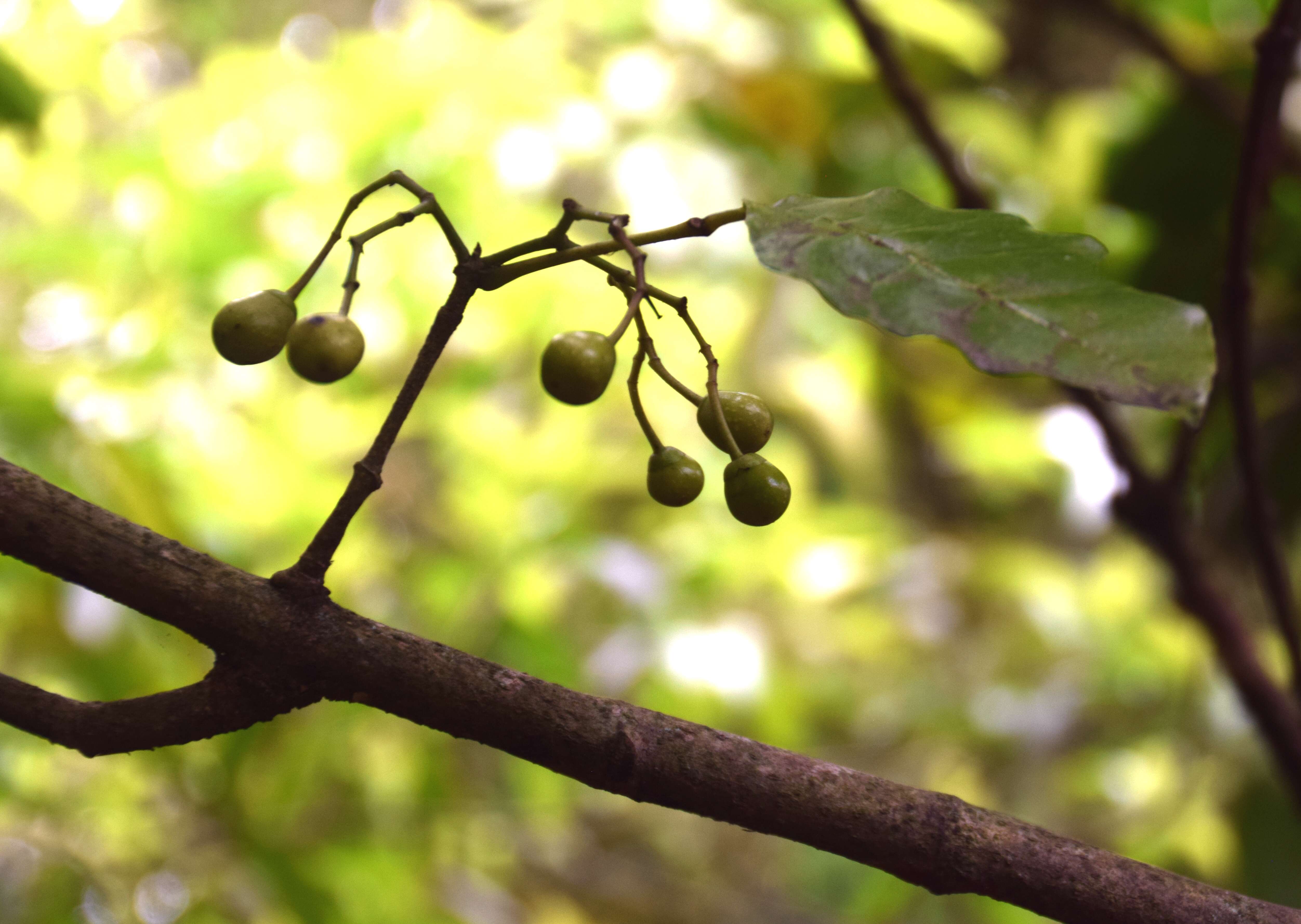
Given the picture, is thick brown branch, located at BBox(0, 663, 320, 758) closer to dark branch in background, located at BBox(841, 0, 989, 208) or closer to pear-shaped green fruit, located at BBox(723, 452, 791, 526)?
pear-shaped green fruit, located at BBox(723, 452, 791, 526)

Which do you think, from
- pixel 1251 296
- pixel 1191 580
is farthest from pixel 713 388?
pixel 1191 580

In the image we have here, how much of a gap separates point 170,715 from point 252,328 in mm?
137

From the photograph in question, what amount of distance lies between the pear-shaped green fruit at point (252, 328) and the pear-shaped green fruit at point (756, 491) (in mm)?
172

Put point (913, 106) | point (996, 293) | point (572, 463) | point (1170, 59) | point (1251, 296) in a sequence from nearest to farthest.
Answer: point (996, 293) < point (1251, 296) < point (913, 106) < point (1170, 59) < point (572, 463)

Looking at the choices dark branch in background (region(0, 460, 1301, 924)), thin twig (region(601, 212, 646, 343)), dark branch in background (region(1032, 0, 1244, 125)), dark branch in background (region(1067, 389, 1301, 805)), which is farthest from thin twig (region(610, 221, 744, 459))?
dark branch in background (region(1032, 0, 1244, 125))

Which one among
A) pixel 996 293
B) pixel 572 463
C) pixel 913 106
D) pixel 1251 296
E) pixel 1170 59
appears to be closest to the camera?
pixel 996 293

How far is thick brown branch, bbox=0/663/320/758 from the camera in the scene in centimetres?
34

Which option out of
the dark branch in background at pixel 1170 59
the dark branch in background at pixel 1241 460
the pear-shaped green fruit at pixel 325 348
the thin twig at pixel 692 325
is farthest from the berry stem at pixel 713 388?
the dark branch in background at pixel 1170 59

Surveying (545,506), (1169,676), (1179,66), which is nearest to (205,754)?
(545,506)

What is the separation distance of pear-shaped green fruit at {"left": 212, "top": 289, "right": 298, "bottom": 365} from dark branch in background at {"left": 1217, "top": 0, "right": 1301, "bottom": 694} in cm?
51

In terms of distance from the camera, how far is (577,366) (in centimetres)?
37

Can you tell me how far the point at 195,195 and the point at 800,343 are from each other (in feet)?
3.00

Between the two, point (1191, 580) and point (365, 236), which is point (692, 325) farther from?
point (1191, 580)

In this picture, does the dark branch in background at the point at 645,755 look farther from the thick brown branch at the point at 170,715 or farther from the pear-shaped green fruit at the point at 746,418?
the pear-shaped green fruit at the point at 746,418
